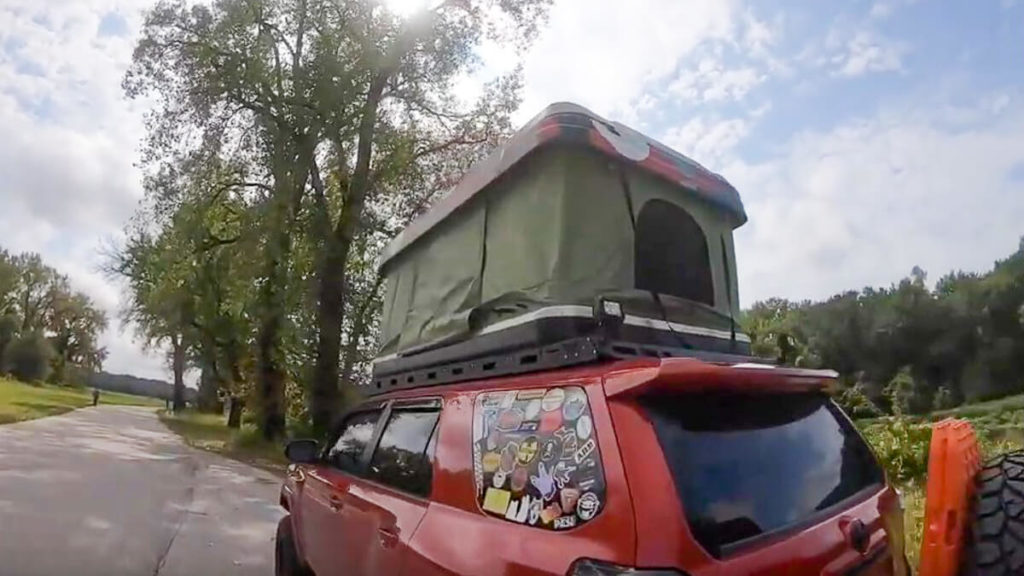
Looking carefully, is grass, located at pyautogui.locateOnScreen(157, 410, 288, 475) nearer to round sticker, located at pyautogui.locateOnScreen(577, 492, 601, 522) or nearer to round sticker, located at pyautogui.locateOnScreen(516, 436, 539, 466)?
round sticker, located at pyautogui.locateOnScreen(516, 436, 539, 466)

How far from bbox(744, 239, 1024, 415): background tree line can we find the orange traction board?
36372mm

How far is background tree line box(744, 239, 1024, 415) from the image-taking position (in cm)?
3847

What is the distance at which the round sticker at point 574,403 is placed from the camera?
7.59ft

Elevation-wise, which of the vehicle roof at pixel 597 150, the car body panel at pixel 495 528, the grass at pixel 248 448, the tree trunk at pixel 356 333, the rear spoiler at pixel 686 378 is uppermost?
the tree trunk at pixel 356 333

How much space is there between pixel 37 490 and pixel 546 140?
922cm

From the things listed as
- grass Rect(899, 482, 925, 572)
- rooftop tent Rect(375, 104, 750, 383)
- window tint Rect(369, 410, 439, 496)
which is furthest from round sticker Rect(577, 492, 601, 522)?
grass Rect(899, 482, 925, 572)

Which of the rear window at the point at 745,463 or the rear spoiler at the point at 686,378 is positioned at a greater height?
the rear spoiler at the point at 686,378

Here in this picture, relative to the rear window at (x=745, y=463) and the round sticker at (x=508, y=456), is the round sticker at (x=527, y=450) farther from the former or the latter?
the rear window at (x=745, y=463)

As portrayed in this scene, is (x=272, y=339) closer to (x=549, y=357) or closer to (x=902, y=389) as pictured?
(x=549, y=357)

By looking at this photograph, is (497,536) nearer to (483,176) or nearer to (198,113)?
(483,176)

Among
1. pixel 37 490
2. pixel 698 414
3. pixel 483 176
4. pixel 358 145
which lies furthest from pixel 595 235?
pixel 358 145

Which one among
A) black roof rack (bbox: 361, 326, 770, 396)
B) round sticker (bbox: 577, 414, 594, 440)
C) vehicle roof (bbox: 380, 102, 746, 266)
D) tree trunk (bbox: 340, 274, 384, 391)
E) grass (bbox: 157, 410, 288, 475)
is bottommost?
grass (bbox: 157, 410, 288, 475)

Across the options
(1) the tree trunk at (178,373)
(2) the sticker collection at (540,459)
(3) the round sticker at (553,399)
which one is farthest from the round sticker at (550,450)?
(1) the tree trunk at (178,373)

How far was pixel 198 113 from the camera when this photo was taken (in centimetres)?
1872
